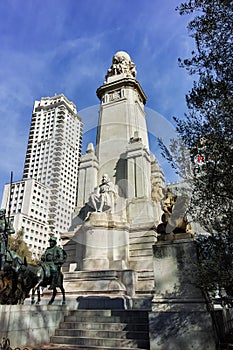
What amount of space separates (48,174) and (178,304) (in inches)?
3334

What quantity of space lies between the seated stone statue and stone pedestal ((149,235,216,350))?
26.7 ft

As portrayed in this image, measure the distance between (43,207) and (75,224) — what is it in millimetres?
65771

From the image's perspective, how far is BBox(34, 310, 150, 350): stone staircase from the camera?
6.35 metres

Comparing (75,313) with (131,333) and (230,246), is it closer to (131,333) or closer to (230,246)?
(131,333)

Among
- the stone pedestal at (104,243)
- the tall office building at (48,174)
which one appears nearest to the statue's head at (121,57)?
the stone pedestal at (104,243)

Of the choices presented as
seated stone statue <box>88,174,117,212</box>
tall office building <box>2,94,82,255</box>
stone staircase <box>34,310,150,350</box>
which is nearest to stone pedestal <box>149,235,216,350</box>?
stone staircase <box>34,310,150,350</box>

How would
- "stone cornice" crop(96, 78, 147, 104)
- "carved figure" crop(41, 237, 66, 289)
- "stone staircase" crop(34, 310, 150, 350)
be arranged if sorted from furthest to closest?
"stone cornice" crop(96, 78, 147, 104), "carved figure" crop(41, 237, 66, 289), "stone staircase" crop(34, 310, 150, 350)

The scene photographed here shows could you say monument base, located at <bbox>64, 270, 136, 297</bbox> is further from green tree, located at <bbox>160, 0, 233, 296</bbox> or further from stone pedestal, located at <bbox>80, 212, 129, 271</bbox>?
green tree, located at <bbox>160, 0, 233, 296</bbox>

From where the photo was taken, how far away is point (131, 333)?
6.62 metres

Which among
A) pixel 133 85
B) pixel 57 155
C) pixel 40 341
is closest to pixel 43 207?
pixel 57 155

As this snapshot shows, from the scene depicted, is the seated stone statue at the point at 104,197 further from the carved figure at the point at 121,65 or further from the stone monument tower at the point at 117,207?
the carved figure at the point at 121,65

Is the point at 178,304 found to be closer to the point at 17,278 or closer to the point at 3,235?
the point at 17,278

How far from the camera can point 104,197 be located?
15.1m

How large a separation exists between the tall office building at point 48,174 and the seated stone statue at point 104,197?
A: 54937 mm
